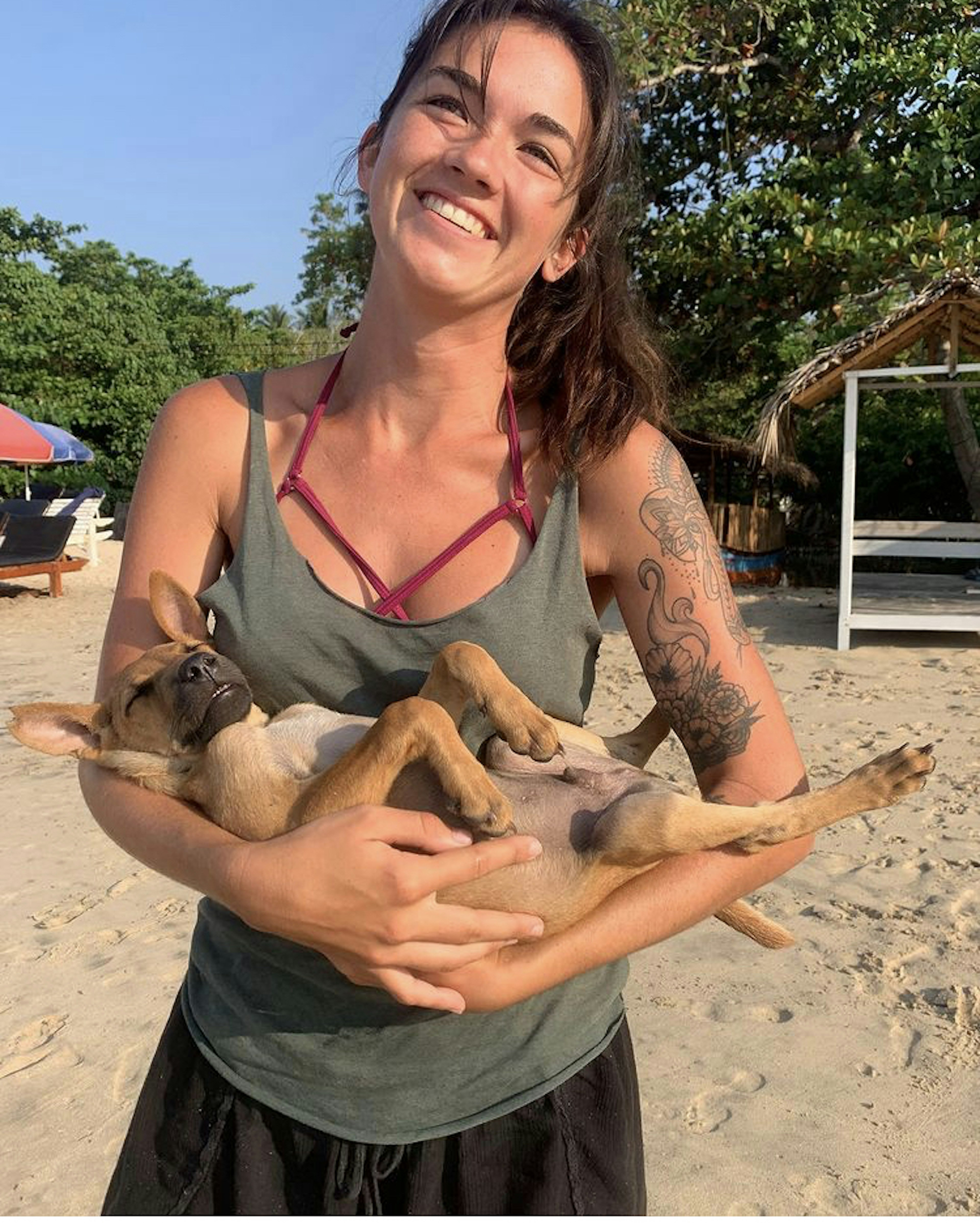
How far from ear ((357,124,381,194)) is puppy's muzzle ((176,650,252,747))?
103cm

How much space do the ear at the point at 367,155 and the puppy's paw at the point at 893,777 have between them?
1.56 metres

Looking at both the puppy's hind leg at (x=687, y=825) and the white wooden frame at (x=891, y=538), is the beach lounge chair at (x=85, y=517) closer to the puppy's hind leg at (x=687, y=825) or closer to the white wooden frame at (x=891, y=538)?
the white wooden frame at (x=891, y=538)

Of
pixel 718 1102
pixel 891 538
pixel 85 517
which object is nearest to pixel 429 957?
pixel 718 1102

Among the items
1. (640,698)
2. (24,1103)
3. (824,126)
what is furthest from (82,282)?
(24,1103)

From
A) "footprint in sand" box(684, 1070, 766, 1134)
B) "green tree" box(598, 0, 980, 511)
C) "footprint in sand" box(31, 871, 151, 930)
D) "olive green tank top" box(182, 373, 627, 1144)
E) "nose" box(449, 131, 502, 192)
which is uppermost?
"green tree" box(598, 0, 980, 511)

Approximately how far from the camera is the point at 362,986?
1.73 metres

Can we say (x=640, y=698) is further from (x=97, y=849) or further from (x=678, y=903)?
(x=678, y=903)

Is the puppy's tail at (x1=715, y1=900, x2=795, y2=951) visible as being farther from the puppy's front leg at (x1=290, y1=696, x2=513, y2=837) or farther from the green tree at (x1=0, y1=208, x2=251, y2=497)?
the green tree at (x1=0, y1=208, x2=251, y2=497)

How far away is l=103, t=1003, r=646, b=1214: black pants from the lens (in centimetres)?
176

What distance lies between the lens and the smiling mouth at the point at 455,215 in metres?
1.88

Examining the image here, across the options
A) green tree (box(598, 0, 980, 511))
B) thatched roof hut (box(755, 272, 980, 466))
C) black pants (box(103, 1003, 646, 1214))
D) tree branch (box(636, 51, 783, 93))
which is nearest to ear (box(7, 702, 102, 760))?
black pants (box(103, 1003, 646, 1214))

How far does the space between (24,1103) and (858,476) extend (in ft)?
57.3

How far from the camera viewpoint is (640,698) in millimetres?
9906

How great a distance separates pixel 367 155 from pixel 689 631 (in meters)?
1.20
